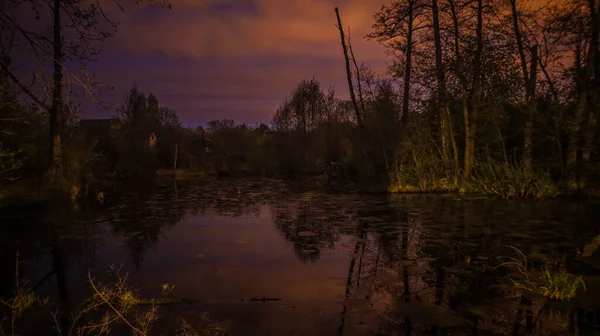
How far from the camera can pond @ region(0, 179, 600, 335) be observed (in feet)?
16.9

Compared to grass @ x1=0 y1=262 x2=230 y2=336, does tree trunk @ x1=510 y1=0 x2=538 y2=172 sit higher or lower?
higher

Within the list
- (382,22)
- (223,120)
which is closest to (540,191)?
(382,22)

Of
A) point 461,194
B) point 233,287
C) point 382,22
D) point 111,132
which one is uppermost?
point 382,22

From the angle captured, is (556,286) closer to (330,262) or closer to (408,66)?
(330,262)

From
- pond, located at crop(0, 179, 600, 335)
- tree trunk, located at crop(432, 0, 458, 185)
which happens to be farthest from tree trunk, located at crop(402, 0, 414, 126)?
pond, located at crop(0, 179, 600, 335)

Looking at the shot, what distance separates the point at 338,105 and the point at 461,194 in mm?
33652

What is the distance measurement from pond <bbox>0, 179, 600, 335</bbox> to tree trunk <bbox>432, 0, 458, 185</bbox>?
12.4 ft

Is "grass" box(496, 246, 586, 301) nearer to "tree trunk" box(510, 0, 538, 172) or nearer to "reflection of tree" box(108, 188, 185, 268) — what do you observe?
"reflection of tree" box(108, 188, 185, 268)

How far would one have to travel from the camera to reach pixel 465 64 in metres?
17.3

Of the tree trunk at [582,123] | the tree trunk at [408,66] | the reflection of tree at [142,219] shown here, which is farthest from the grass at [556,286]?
the tree trunk at [408,66]

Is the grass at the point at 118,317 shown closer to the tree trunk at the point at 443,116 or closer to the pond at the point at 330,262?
the pond at the point at 330,262

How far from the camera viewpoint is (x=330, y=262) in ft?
26.3

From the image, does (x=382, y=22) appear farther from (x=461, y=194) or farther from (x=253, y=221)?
(x=253, y=221)

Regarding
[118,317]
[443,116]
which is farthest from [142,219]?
[443,116]
